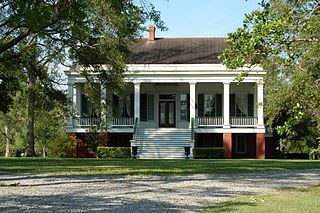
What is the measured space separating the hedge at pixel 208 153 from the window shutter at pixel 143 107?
584cm

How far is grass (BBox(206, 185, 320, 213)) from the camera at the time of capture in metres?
9.74

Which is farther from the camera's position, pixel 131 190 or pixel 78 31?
pixel 78 31

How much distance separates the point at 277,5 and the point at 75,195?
11812mm

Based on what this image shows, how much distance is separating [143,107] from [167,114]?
5.67 feet

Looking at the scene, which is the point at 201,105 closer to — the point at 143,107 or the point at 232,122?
the point at 232,122

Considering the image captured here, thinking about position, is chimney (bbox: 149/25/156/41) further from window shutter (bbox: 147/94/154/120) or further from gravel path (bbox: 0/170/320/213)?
gravel path (bbox: 0/170/320/213)

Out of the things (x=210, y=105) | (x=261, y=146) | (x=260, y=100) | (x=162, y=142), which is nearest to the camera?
(x=162, y=142)

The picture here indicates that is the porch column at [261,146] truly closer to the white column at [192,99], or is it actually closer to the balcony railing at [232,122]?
the balcony railing at [232,122]

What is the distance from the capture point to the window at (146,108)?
3634 cm

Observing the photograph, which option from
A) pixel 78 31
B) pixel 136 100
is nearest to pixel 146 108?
pixel 136 100

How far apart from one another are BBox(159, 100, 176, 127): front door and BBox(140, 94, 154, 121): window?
622mm

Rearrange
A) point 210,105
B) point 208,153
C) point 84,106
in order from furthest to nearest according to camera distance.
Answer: point 210,105 → point 84,106 → point 208,153

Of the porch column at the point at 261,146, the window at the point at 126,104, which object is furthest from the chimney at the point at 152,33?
the porch column at the point at 261,146

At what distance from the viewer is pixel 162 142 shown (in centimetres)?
3300
